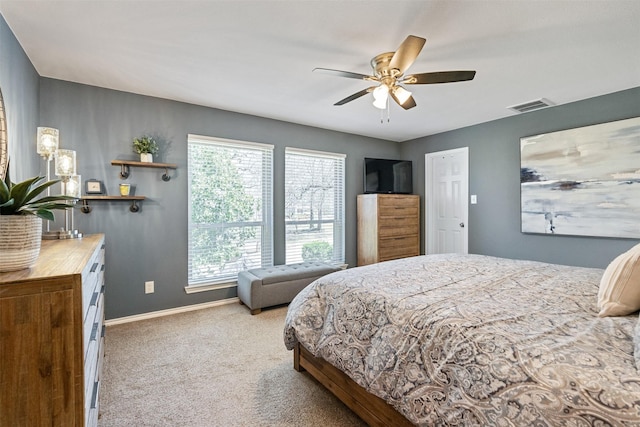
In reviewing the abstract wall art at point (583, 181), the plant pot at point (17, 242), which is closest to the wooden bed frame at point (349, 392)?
the plant pot at point (17, 242)

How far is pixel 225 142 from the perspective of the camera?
356cm

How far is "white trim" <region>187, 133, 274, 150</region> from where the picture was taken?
3375 mm

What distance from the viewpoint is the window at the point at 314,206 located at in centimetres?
412

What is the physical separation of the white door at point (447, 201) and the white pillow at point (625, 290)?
10.6 ft

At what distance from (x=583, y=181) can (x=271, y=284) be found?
3.65 m

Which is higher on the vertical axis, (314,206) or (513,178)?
(513,178)

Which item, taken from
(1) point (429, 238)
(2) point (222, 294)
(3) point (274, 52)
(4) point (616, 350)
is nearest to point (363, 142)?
(1) point (429, 238)

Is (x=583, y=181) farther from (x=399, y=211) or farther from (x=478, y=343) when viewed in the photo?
(x=478, y=343)

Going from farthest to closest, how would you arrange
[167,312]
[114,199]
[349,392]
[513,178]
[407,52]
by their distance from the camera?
[513,178], [167,312], [114,199], [407,52], [349,392]

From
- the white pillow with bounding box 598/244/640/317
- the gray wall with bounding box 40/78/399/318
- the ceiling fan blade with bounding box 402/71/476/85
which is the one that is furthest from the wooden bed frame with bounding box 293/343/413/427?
the ceiling fan blade with bounding box 402/71/476/85

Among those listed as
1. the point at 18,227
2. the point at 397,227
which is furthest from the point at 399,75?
the point at 397,227

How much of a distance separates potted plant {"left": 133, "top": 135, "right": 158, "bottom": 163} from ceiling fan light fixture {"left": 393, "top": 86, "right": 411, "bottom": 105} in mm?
2484

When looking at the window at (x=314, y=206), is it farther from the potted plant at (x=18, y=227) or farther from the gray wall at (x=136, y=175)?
the potted plant at (x=18, y=227)

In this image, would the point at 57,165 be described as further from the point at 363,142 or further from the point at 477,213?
the point at 477,213
